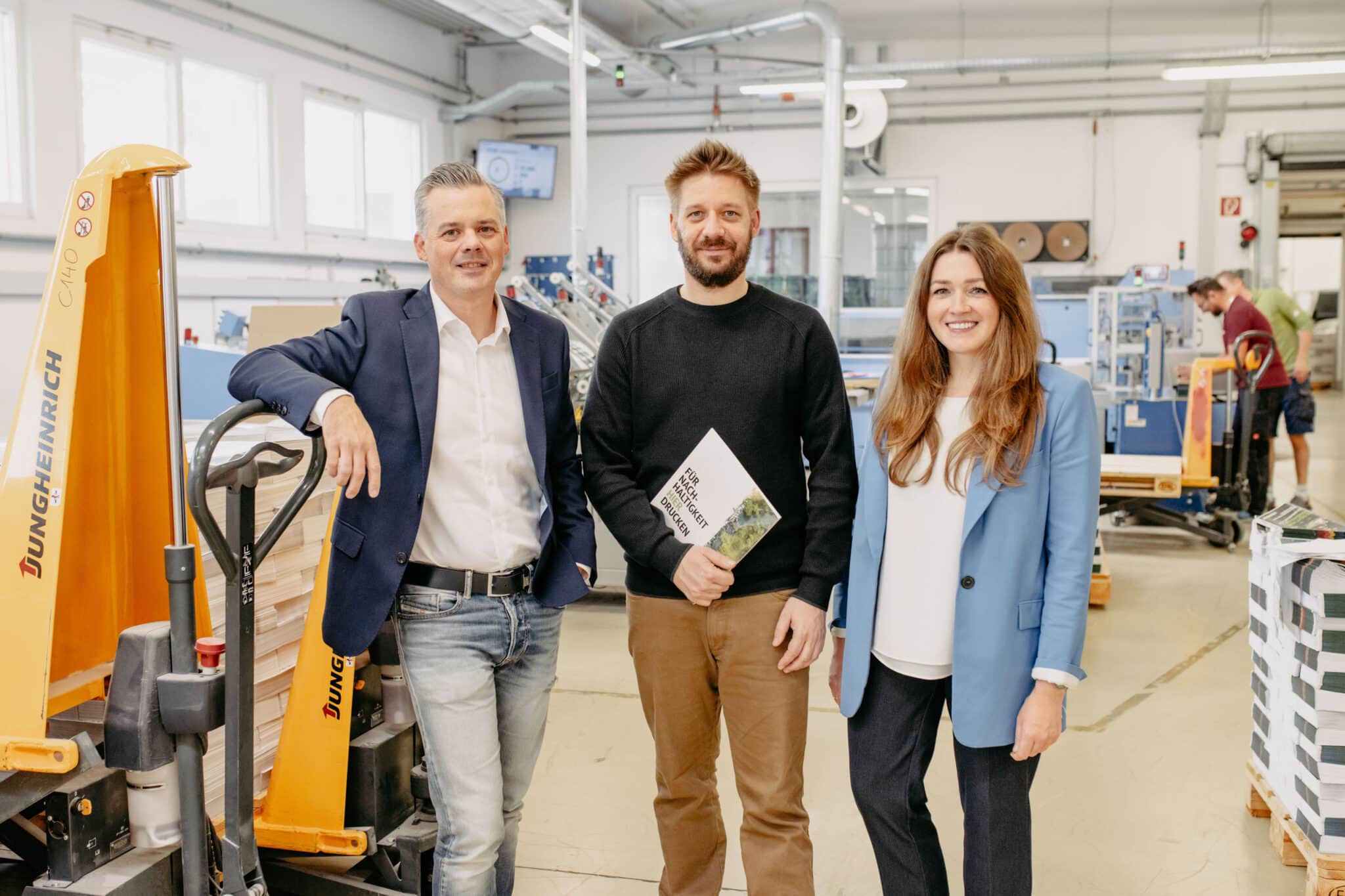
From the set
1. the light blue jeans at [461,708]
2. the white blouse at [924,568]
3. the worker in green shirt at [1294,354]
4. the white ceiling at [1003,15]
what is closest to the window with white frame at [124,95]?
the white ceiling at [1003,15]

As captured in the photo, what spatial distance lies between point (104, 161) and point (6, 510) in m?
0.64

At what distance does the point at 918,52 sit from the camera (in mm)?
12336

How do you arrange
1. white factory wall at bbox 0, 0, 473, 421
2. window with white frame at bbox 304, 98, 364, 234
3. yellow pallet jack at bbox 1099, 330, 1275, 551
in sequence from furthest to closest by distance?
window with white frame at bbox 304, 98, 364, 234 < white factory wall at bbox 0, 0, 473, 421 < yellow pallet jack at bbox 1099, 330, 1275, 551

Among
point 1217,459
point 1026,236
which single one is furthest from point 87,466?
point 1026,236

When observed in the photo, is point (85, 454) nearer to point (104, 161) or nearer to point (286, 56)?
point (104, 161)

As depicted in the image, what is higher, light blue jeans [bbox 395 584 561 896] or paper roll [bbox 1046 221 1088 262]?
paper roll [bbox 1046 221 1088 262]

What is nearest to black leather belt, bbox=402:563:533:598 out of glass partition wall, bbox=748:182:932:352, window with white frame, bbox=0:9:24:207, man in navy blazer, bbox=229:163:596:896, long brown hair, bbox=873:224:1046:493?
man in navy blazer, bbox=229:163:596:896

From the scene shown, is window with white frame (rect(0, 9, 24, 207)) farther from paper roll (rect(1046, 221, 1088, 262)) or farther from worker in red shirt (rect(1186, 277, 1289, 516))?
paper roll (rect(1046, 221, 1088, 262))

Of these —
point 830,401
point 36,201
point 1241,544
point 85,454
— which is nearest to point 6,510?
point 85,454

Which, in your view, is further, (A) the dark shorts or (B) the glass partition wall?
(B) the glass partition wall

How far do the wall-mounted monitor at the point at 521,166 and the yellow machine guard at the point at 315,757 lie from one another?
11.6m

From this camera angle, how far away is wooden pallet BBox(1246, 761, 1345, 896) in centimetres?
249

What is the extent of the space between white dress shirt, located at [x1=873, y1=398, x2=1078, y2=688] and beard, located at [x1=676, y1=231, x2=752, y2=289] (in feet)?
1.47

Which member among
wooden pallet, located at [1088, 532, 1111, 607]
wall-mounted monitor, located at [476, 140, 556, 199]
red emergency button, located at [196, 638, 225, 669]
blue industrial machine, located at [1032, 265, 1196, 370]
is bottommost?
wooden pallet, located at [1088, 532, 1111, 607]
